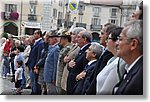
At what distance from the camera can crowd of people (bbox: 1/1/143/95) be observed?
2832mm

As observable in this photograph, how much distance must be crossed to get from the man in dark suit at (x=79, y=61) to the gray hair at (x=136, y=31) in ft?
1.17

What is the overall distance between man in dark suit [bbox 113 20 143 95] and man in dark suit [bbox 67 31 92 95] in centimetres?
30

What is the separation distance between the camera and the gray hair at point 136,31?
266 centimetres

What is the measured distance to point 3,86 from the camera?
2918mm

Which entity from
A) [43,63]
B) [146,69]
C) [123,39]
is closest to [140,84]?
[146,69]

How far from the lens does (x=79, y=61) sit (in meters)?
2.96

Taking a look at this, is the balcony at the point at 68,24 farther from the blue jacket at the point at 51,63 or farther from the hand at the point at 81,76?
the hand at the point at 81,76

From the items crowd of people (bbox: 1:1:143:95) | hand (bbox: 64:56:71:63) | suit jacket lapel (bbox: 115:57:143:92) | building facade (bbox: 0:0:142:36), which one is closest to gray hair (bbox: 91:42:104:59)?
crowd of people (bbox: 1:1:143:95)

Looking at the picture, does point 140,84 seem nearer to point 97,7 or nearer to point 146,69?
point 146,69

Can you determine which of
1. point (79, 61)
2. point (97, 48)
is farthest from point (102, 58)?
point (79, 61)

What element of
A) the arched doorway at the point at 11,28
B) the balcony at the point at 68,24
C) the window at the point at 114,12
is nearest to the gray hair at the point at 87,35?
the balcony at the point at 68,24

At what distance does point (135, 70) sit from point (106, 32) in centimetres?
43

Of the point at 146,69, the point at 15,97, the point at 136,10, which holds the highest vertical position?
the point at 136,10

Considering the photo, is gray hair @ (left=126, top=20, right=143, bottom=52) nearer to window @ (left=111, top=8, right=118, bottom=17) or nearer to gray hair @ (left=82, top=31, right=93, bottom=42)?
window @ (left=111, top=8, right=118, bottom=17)
